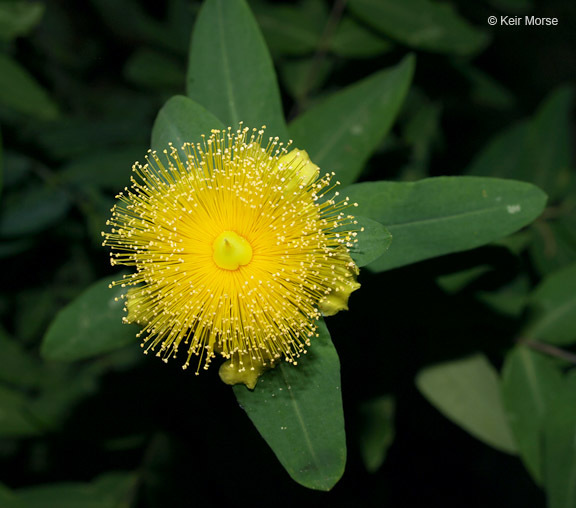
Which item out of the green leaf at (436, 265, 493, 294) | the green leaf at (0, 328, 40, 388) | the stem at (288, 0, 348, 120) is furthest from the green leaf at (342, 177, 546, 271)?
the green leaf at (0, 328, 40, 388)

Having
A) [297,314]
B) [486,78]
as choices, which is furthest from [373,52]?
[297,314]

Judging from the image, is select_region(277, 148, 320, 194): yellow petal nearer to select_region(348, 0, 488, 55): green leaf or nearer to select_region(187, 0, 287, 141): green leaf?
select_region(187, 0, 287, 141): green leaf

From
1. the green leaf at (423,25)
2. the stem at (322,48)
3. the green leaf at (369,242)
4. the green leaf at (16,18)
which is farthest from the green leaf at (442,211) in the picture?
the green leaf at (16,18)

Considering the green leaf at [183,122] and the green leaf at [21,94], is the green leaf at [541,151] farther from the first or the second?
the green leaf at [21,94]

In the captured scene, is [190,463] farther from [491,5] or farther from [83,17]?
[83,17]

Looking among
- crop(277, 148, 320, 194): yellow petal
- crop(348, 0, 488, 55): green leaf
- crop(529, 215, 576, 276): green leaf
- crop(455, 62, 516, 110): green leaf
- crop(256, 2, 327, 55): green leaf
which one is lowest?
crop(529, 215, 576, 276): green leaf

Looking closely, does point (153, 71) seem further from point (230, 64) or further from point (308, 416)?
point (308, 416)
